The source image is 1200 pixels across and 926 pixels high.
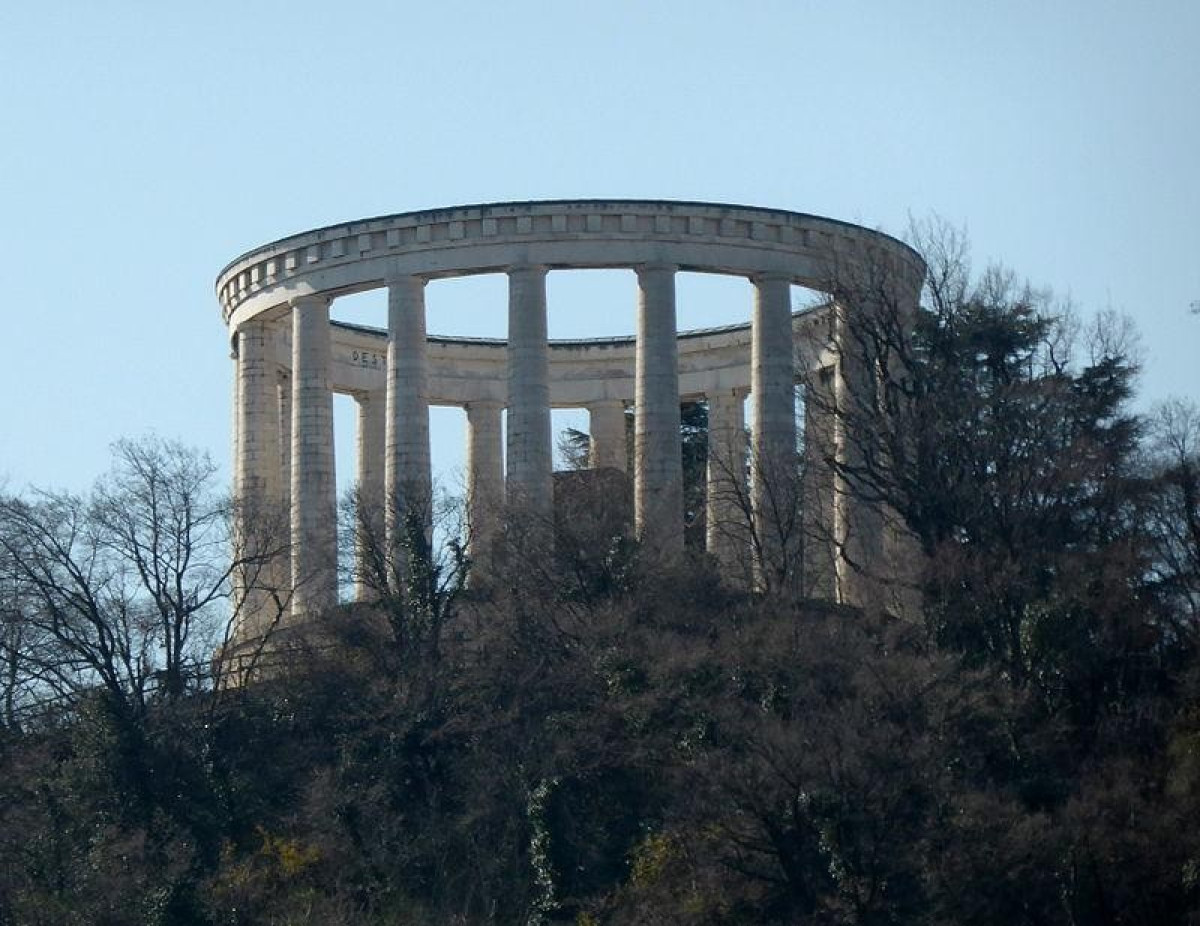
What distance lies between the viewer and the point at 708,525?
7525 centimetres

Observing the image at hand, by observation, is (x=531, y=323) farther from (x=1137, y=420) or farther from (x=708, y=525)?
(x=1137, y=420)

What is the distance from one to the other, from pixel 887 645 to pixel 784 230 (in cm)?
1741

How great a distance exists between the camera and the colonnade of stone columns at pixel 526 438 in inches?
2817

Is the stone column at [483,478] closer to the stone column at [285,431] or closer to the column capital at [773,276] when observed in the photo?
the stone column at [285,431]

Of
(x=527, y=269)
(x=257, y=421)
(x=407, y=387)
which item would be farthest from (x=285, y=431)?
(x=527, y=269)

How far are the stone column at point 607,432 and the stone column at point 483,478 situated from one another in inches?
120

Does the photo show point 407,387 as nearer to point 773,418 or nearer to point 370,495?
point 370,495

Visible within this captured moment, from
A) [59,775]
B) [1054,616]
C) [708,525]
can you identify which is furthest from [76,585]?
[1054,616]

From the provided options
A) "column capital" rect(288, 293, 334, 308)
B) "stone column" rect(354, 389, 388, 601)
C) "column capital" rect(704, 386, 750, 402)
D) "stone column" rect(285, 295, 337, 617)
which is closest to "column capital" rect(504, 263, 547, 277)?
"column capital" rect(288, 293, 334, 308)

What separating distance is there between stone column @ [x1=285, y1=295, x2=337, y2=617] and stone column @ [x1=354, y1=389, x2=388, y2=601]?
3.69 ft

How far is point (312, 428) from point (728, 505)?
36.1 feet

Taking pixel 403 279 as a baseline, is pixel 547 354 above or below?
below

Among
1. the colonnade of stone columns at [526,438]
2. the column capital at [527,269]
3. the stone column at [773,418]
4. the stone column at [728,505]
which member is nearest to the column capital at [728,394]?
the stone column at [728,505]

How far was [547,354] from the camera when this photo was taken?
75188 millimetres
